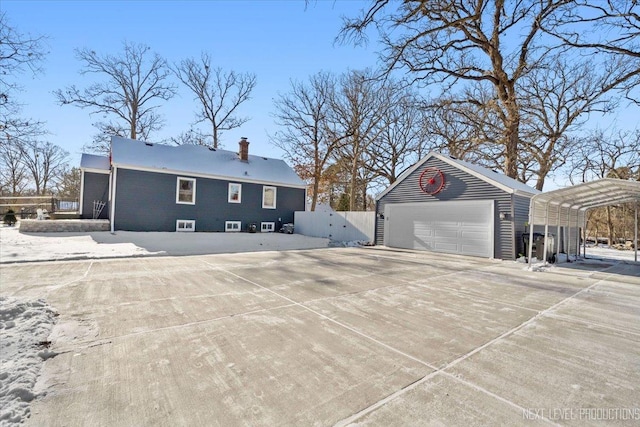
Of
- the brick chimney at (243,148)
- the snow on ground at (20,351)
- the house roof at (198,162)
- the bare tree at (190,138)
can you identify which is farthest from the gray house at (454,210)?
the bare tree at (190,138)

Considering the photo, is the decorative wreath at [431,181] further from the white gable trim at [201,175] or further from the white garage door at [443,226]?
the white gable trim at [201,175]

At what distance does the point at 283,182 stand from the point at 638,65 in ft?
53.9

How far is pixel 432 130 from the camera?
67.2ft

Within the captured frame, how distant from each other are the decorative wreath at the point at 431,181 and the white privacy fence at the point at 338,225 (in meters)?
2.85

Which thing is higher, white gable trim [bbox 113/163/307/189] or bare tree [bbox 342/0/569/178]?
bare tree [bbox 342/0/569/178]

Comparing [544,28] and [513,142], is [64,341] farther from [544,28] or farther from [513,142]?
[513,142]

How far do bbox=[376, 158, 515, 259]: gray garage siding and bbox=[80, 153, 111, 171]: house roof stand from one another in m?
14.5

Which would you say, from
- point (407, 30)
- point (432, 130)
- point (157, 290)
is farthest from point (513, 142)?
point (157, 290)

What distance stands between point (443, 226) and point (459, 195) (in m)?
1.34

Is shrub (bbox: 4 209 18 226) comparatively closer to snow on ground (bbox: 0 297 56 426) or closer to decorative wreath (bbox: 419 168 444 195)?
snow on ground (bbox: 0 297 56 426)

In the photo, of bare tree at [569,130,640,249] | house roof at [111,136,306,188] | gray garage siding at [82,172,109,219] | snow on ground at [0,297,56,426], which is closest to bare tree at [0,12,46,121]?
house roof at [111,136,306,188]

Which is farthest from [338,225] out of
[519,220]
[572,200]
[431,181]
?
[572,200]

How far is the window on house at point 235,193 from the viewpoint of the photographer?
1602cm

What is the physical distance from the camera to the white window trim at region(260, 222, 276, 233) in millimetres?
17003
